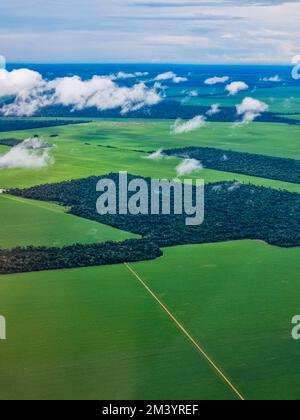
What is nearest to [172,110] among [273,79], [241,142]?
[241,142]

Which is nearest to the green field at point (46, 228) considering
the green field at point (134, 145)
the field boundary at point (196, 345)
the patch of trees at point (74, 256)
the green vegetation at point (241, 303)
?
the patch of trees at point (74, 256)

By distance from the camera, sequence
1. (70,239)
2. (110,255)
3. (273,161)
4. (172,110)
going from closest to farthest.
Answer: (110,255), (70,239), (273,161), (172,110)

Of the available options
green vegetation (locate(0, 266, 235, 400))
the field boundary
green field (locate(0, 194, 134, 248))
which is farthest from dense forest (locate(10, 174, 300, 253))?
green vegetation (locate(0, 266, 235, 400))

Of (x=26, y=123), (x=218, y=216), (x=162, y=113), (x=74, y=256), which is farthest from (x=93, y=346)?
(x=162, y=113)

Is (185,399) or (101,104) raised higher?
(101,104)

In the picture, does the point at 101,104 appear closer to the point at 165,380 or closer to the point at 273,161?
the point at 273,161

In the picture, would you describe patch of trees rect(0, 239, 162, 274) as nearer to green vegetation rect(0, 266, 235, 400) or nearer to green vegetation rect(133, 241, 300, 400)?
green vegetation rect(133, 241, 300, 400)

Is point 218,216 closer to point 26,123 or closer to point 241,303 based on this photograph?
point 241,303
